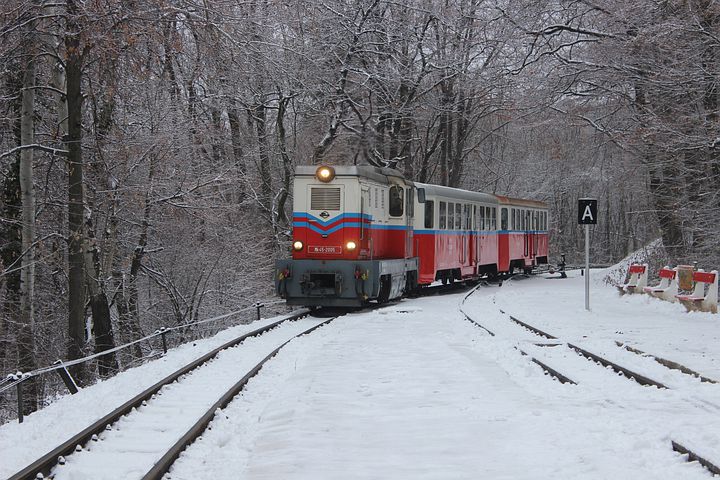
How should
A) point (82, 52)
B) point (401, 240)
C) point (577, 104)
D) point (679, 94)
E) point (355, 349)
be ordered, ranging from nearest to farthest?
point (355, 349) → point (82, 52) → point (679, 94) → point (401, 240) → point (577, 104)

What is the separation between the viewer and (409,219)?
22312 millimetres

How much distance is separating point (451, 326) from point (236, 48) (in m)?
6.43

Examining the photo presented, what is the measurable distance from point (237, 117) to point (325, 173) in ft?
46.1

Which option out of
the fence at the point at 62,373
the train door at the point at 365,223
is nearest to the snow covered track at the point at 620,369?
the fence at the point at 62,373

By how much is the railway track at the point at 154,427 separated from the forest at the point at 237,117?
466cm

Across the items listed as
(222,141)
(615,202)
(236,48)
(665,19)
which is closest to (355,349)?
(236,48)

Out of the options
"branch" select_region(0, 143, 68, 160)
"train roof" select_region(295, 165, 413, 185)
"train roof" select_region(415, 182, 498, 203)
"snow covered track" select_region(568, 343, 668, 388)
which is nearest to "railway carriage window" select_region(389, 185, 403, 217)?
"train roof" select_region(295, 165, 413, 185)

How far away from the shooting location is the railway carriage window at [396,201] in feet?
70.3

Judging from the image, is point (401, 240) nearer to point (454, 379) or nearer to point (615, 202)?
point (454, 379)

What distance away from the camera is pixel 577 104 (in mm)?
26516

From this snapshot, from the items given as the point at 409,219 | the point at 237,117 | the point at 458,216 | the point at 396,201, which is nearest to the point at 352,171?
the point at 396,201

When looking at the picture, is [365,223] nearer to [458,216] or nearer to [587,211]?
[587,211]

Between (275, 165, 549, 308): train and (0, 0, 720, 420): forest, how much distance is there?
10.5ft

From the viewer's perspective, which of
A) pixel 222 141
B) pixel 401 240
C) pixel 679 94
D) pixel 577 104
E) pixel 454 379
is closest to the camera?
pixel 454 379
